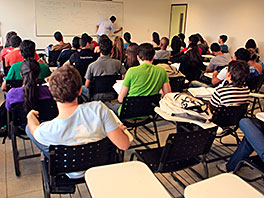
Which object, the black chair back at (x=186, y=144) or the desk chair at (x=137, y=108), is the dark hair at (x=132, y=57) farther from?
the black chair back at (x=186, y=144)

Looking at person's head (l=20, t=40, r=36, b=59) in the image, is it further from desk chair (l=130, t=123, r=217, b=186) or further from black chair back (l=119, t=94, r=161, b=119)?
desk chair (l=130, t=123, r=217, b=186)

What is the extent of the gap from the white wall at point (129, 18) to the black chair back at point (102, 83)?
579cm

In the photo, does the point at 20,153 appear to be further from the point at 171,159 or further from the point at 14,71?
the point at 171,159

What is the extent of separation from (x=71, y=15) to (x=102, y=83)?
239 inches

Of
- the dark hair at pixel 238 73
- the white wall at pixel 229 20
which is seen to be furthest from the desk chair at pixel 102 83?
the white wall at pixel 229 20

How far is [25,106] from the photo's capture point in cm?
229

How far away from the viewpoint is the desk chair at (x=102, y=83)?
134 inches

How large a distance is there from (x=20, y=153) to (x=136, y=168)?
2.02 m

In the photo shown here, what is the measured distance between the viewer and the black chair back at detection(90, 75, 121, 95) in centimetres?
340

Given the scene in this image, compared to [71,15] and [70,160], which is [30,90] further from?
[71,15]

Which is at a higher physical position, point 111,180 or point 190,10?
point 190,10

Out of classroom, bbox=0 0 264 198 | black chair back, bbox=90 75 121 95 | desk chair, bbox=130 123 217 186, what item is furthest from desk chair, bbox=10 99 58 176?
black chair back, bbox=90 75 121 95

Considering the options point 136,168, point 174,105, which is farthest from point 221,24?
point 136,168

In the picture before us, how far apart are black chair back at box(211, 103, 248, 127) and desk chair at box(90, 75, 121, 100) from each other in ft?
4.82
